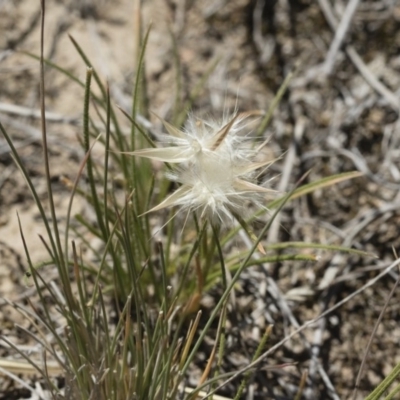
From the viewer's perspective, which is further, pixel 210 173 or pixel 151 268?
pixel 151 268

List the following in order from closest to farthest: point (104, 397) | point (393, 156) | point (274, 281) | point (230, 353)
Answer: point (104, 397)
point (230, 353)
point (274, 281)
point (393, 156)

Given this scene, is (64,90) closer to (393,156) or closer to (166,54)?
(166,54)

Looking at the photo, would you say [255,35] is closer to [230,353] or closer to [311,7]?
[311,7]

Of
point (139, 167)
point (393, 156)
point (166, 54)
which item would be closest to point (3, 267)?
point (139, 167)

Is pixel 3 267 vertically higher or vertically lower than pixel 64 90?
lower

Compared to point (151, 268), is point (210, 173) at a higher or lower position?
higher

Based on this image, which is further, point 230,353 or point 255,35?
point 255,35

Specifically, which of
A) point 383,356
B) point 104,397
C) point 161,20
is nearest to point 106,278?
point 104,397

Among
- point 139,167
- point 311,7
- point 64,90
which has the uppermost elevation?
point 311,7

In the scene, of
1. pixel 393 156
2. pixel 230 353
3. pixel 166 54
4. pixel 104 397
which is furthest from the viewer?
pixel 166 54
